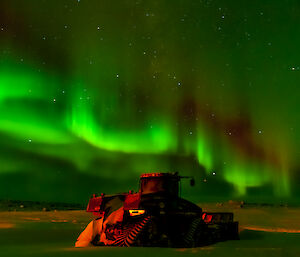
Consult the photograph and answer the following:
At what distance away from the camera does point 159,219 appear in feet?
53.9

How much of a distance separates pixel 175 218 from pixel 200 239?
45.9 inches

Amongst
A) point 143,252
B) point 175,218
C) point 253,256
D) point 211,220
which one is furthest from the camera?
point 211,220

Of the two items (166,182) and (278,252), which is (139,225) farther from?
(278,252)

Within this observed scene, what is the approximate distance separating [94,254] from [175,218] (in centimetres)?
569

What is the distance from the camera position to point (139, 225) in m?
15.7

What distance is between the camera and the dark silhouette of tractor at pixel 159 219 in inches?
615

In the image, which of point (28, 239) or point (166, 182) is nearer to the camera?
point (166, 182)

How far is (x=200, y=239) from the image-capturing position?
1662cm

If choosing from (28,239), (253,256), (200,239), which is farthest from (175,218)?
(28,239)

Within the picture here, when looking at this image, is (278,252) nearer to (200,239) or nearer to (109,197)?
(200,239)

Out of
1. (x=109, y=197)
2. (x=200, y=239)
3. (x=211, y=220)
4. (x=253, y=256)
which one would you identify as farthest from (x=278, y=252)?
(x=109, y=197)

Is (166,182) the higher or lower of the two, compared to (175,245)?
higher

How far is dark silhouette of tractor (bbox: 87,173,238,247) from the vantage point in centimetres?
1562

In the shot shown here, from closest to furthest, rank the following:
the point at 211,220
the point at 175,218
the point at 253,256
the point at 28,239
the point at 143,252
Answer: the point at 253,256
the point at 143,252
the point at 175,218
the point at 211,220
the point at 28,239
